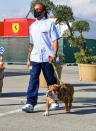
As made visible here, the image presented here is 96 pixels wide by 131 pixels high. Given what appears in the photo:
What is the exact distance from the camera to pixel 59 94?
275 inches

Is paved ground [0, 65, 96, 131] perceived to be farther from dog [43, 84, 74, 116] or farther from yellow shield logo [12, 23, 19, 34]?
yellow shield logo [12, 23, 19, 34]

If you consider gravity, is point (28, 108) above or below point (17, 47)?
below

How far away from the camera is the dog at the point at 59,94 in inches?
270

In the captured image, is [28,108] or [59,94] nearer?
[59,94]

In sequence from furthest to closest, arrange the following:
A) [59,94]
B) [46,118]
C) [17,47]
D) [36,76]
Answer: [17,47] → [36,76] → [59,94] → [46,118]

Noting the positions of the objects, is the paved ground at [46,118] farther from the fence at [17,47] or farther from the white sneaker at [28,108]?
the fence at [17,47]

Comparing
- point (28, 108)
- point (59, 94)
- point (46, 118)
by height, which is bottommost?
point (46, 118)

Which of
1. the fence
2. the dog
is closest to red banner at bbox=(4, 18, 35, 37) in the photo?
the fence

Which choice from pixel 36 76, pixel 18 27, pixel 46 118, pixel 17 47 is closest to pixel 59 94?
pixel 46 118

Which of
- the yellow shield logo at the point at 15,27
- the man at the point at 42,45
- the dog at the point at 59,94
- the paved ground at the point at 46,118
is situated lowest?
the paved ground at the point at 46,118

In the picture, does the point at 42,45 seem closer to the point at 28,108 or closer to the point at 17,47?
the point at 28,108

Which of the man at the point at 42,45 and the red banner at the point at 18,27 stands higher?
the red banner at the point at 18,27

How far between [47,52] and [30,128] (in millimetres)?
1787

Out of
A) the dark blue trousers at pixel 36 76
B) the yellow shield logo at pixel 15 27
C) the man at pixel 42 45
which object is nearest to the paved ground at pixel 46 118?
the dark blue trousers at pixel 36 76
